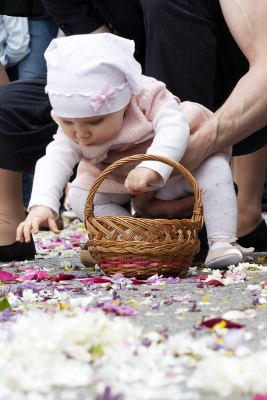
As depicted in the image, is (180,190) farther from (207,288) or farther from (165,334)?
(165,334)

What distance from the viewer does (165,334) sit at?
7.33ft

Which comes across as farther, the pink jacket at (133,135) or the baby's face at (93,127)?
the pink jacket at (133,135)

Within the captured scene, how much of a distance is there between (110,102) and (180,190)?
0.51 meters

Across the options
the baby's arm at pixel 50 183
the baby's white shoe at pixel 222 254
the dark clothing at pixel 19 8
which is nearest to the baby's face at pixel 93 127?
the baby's arm at pixel 50 183

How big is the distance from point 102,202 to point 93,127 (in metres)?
0.41

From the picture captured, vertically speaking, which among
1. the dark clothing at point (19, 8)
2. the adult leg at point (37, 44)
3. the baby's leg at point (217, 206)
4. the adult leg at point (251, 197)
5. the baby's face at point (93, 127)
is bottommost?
the adult leg at point (37, 44)

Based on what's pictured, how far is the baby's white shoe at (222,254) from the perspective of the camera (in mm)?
3488

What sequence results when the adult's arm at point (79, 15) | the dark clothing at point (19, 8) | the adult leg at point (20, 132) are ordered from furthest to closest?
the dark clothing at point (19, 8)
the adult's arm at point (79, 15)
the adult leg at point (20, 132)

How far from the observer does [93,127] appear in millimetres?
3469

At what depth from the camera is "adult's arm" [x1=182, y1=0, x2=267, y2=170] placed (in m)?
3.58

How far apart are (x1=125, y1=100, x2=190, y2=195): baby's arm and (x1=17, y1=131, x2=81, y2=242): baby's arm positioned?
0.96 feet

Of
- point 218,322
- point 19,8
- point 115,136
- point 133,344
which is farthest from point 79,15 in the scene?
point 133,344

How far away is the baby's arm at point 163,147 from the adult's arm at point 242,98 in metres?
0.12

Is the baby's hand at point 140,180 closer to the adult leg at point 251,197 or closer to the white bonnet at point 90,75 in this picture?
the white bonnet at point 90,75
